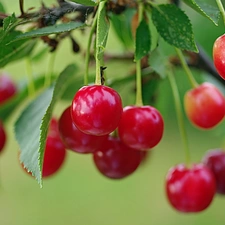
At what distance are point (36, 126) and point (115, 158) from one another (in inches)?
6.7

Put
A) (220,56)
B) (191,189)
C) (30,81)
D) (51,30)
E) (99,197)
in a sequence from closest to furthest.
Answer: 1. (220,56)
2. (51,30)
3. (191,189)
4. (30,81)
5. (99,197)

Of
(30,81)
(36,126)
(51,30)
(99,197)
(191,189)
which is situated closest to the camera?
(51,30)

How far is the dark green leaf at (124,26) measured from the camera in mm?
1261

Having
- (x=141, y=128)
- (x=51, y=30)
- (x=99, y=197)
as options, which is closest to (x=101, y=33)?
(x=51, y=30)

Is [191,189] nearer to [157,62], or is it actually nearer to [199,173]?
[199,173]

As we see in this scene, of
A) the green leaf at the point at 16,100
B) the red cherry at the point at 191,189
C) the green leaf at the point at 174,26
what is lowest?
the red cherry at the point at 191,189

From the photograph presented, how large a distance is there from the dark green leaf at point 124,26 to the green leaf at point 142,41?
0.24m

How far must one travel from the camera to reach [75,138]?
956mm

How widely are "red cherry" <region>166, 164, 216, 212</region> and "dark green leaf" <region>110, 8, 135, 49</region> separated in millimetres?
380

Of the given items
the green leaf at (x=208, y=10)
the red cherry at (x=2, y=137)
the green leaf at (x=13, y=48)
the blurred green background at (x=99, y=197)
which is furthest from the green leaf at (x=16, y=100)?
the blurred green background at (x=99, y=197)

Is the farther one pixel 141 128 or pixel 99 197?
pixel 99 197

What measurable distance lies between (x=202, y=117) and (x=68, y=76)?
11.5 inches

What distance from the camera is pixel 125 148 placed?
1078 mm

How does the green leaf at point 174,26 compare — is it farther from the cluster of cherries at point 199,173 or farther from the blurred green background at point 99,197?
the blurred green background at point 99,197
